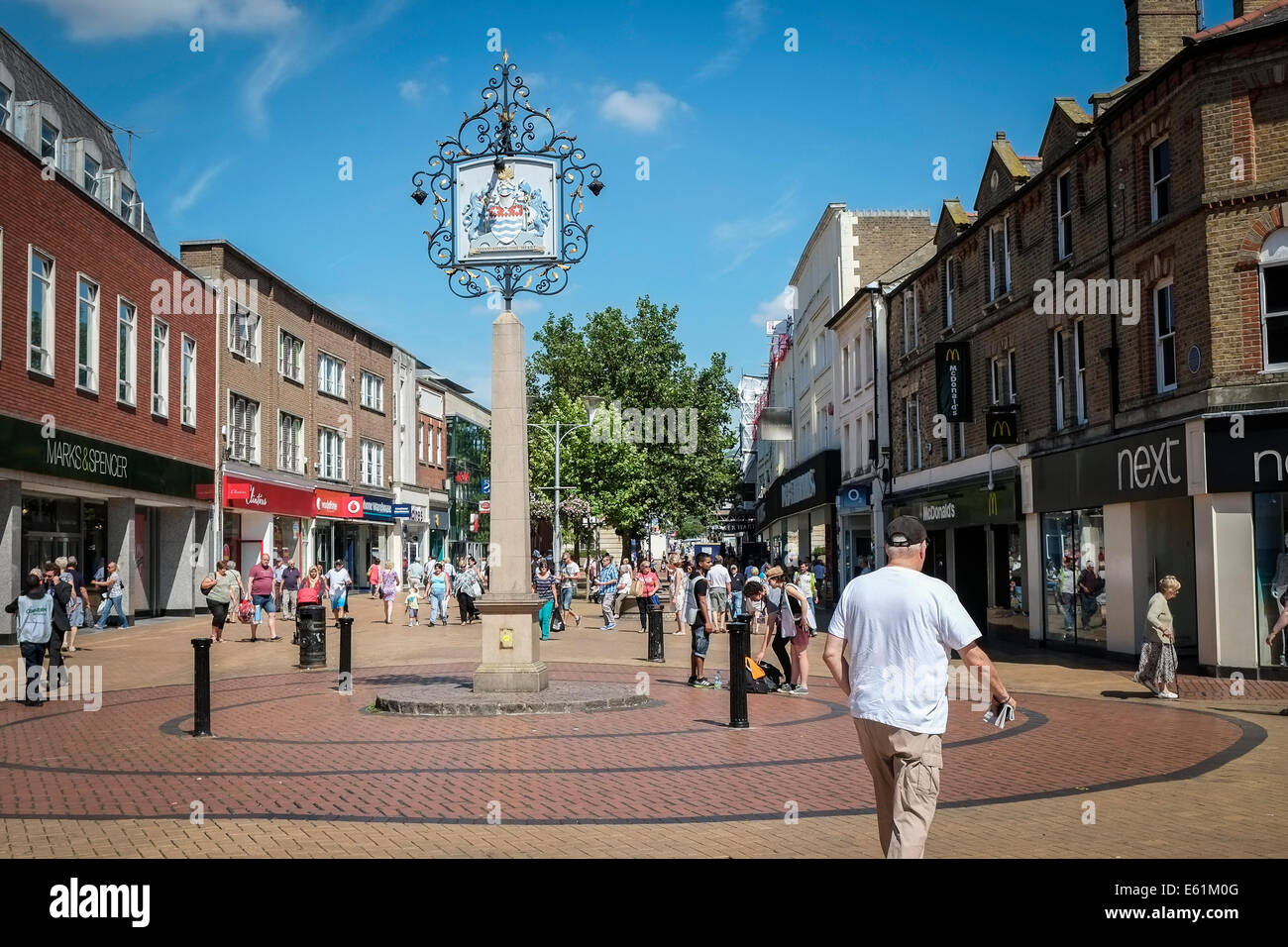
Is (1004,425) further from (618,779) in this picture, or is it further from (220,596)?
(618,779)

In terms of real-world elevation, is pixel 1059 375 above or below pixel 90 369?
below

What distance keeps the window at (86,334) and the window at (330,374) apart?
20.2m

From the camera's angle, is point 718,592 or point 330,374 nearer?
point 718,592

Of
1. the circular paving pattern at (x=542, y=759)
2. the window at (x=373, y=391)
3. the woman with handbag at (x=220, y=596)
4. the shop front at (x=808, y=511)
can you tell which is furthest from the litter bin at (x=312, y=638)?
the window at (x=373, y=391)

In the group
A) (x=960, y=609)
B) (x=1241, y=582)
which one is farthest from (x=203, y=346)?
(x=960, y=609)

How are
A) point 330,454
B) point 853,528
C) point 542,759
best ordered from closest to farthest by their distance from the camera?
point 542,759 → point 853,528 → point 330,454

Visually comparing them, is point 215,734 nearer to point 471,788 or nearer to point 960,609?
point 471,788

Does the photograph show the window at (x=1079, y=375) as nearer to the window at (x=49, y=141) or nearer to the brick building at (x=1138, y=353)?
the brick building at (x=1138, y=353)

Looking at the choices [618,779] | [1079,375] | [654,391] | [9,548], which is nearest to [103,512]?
[9,548]

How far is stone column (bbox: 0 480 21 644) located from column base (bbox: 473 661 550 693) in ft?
41.5

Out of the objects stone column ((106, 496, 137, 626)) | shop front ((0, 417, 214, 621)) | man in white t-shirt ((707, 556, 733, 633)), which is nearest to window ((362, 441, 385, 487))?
shop front ((0, 417, 214, 621))

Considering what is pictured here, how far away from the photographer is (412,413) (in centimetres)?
6209

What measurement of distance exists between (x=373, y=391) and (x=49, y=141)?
90.9ft

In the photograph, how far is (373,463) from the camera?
55531 millimetres
